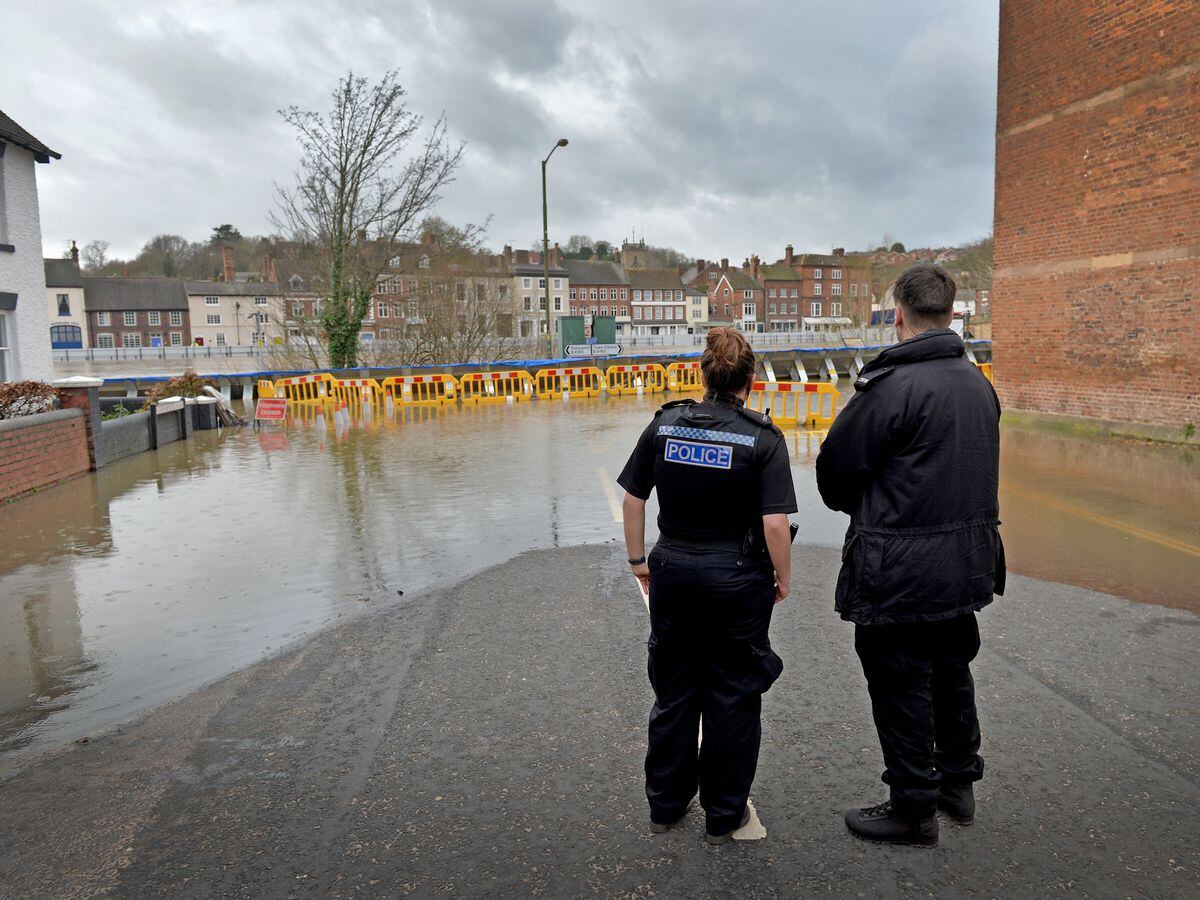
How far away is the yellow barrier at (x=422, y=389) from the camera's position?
25859 mm

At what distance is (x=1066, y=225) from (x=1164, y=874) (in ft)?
48.6

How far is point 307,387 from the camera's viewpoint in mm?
27219

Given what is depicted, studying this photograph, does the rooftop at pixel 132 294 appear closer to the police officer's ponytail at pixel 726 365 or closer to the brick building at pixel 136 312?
the brick building at pixel 136 312

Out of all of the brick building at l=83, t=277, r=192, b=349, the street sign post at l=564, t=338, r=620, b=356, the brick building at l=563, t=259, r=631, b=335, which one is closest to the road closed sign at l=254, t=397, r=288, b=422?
the street sign post at l=564, t=338, r=620, b=356

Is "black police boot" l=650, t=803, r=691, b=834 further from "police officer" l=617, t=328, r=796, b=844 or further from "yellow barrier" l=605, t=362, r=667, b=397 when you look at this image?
"yellow barrier" l=605, t=362, r=667, b=397

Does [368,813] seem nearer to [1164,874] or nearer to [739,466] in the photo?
[739,466]

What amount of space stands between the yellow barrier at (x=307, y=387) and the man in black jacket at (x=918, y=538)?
957 inches

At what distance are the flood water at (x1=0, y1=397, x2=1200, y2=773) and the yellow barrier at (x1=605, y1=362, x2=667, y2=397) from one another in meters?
13.9

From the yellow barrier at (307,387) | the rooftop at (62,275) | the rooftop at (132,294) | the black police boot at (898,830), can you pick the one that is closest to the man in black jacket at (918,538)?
the black police boot at (898,830)

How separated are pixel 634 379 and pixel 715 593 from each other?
2745cm

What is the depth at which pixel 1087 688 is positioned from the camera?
4.68 m

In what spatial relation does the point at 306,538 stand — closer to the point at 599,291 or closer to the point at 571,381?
the point at 571,381

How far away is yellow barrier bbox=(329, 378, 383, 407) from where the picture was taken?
2592 cm

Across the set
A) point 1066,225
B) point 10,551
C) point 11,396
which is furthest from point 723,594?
point 1066,225
